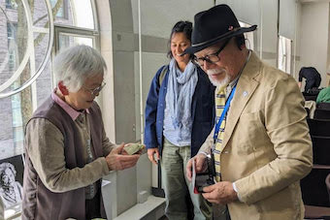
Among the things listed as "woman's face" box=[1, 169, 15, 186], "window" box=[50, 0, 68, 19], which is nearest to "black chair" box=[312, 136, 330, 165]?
"window" box=[50, 0, 68, 19]

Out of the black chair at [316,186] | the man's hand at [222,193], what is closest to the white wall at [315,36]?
the black chair at [316,186]

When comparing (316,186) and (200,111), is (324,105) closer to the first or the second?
(316,186)

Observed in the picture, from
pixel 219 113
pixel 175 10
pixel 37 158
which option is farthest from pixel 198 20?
pixel 175 10

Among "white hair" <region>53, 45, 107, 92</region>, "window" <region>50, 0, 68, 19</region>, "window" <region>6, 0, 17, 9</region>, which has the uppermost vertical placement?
"window" <region>50, 0, 68, 19</region>

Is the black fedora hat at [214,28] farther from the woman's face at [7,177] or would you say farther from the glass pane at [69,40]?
the woman's face at [7,177]

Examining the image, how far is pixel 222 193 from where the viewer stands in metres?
1.32

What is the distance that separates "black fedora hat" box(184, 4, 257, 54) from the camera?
132cm

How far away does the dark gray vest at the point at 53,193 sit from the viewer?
134 cm

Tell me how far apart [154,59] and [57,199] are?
7.20ft

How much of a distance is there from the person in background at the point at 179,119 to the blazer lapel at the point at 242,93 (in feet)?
2.75

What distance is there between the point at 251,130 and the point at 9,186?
65.7 inches

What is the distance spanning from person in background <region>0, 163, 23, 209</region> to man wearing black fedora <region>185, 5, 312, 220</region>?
142 centimetres

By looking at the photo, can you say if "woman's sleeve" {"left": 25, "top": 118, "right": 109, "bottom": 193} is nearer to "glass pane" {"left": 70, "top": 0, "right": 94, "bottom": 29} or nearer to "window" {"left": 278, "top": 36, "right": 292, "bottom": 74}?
"glass pane" {"left": 70, "top": 0, "right": 94, "bottom": 29}

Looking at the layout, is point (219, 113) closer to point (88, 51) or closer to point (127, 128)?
point (88, 51)
